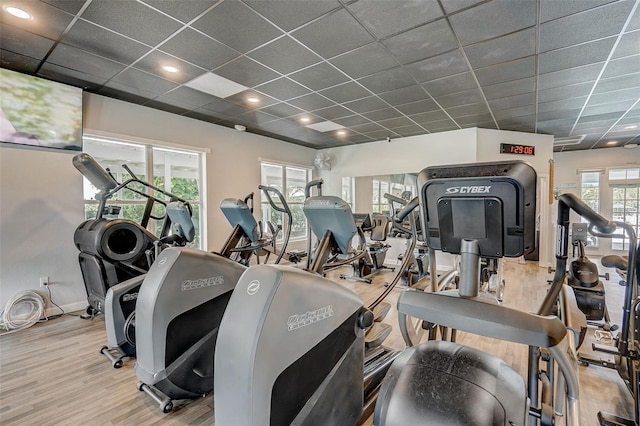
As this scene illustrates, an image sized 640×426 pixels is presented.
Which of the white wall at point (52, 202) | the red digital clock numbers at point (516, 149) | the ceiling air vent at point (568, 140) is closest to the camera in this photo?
the white wall at point (52, 202)

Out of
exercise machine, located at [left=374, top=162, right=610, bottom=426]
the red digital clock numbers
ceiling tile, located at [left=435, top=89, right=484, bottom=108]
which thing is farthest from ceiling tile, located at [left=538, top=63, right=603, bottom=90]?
exercise machine, located at [left=374, top=162, right=610, bottom=426]

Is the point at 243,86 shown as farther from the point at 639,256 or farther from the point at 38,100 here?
the point at 639,256

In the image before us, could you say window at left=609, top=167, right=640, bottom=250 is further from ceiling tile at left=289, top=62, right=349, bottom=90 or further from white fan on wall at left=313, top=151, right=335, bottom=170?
ceiling tile at left=289, top=62, right=349, bottom=90

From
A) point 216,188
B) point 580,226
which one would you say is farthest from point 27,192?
point 580,226

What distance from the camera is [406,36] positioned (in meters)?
2.67

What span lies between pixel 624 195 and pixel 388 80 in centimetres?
818

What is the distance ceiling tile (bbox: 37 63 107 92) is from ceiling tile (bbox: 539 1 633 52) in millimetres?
4640

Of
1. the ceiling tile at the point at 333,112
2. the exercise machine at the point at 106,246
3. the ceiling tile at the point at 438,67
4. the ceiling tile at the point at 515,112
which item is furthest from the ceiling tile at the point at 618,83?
the exercise machine at the point at 106,246

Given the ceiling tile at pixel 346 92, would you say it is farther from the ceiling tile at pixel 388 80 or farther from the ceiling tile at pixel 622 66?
the ceiling tile at pixel 622 66

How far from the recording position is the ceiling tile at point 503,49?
2.66 meters

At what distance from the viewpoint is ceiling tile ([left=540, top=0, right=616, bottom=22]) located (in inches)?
86.6

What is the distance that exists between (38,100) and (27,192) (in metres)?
1.06

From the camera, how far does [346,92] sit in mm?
3971

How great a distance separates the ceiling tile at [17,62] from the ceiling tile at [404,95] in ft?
13.0
